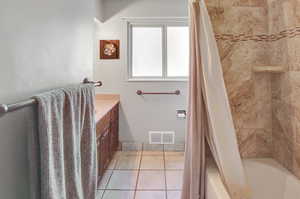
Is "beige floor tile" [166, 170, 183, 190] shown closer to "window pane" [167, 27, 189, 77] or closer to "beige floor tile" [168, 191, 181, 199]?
"beige floor tile" [168, 191, 181, 199]

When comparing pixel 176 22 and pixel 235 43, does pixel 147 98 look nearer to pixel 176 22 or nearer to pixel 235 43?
pixel 176 22

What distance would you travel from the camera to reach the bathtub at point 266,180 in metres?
1.54

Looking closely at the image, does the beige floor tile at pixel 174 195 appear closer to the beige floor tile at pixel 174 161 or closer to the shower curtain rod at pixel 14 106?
the beige floor tile at pixel 174 161

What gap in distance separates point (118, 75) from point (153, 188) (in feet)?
6.29

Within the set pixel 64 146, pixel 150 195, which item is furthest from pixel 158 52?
pixel 64 146

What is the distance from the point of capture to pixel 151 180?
2754 mm

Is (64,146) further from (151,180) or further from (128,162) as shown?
(128,162)

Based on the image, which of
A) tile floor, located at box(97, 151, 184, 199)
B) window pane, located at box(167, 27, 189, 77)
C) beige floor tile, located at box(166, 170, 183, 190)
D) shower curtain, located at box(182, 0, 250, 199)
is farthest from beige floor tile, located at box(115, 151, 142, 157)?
shower curtain, located at box(182, 0, 250, 199)

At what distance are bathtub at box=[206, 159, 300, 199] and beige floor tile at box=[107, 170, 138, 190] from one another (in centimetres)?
128

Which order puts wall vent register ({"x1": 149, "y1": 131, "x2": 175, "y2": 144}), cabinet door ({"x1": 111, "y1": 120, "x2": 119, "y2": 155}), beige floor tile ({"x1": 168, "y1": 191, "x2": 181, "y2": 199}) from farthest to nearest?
wall vent register ({"x1": 149, "y1": 131, "x2": 175, "y2": 144})
cabinet door ({"x1": 111, "y1": 120, "x2": 119, "y2": 155})
beige floor tile ({"x1": 168, "y1": 191, "x2": 181, "y2": 199})

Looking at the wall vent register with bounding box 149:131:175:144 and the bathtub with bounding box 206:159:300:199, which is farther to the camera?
the wall vent register with bounding box 149:131:175:144

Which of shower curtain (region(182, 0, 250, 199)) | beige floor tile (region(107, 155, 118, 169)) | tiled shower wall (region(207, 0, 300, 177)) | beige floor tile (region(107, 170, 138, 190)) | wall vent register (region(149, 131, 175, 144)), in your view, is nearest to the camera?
shower curtain (region(182, 0, 250, 199))

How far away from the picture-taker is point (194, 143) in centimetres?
165

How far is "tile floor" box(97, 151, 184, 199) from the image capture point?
2.46 metres
